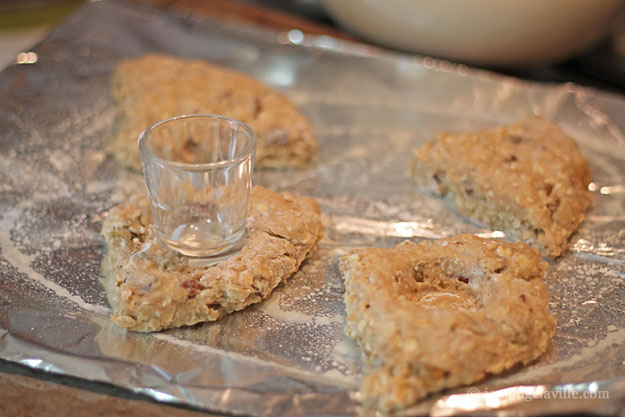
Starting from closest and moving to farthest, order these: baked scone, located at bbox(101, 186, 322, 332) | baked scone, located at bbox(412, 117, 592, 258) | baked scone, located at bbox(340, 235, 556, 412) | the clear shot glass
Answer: baked scone, located at bbox(340, 235, 556, 412) < baked scone, located at bbox(101, 186, 322, 332) < the clear shot glass < baked scone, located at bbox(412, 117, 592, 258)

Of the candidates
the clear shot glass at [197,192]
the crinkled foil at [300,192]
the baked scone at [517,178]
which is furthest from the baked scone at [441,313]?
the clear shot glass at [197,192]

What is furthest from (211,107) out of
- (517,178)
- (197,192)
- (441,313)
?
(441,313)

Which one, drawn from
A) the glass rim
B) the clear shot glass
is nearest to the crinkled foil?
the clear shot glass

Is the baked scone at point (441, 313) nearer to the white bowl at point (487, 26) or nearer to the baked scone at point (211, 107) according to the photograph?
the baked scone at point (211, 107)

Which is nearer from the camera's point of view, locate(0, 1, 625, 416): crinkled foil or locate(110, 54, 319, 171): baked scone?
locate(0, 1, 625, 416): crinkled foil

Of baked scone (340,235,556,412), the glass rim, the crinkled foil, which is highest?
the glass rim

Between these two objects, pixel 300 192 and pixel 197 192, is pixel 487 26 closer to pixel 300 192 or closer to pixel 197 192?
pixel 300 192

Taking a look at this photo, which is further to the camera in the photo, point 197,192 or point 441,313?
point 197,192

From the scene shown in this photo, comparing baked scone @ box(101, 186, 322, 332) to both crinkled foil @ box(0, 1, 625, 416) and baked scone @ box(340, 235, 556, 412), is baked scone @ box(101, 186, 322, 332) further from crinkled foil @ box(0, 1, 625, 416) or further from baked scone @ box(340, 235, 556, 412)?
baked scone @ box(340, 235, 556, 412)
